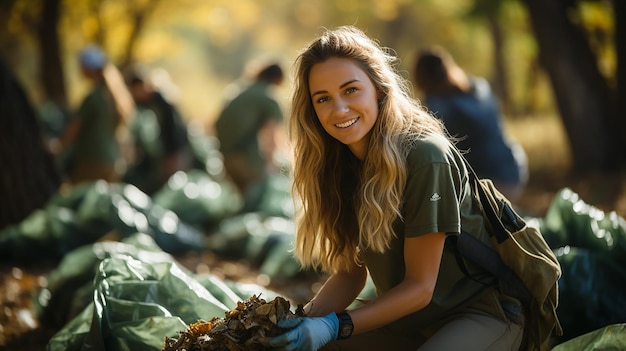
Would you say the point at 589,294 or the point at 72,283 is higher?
the point at 72,283

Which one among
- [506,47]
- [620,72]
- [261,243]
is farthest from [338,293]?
[506,47]

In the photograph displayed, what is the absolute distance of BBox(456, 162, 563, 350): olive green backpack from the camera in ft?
8.32

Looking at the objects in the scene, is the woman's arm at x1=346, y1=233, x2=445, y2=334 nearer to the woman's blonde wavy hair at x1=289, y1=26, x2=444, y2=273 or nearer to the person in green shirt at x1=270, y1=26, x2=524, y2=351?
the person in green shirt at x1=270, y1=26, x2=524, y2=351

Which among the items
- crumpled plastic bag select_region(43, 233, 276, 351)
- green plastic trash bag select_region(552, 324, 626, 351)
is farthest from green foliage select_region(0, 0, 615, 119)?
green plastic trash bag select_region(552, 324, 626, 351)

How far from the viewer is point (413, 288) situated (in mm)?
2420

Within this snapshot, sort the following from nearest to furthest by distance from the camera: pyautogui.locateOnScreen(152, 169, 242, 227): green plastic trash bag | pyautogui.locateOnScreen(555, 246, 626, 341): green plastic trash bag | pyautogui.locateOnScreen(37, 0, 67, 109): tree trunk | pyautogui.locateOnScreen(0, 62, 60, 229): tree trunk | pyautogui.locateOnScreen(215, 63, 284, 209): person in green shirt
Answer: pyautogui.locateOnScreen(555, 246, 626, 341): green plastic trash bag → pyautogui.locateOnScreen(0, 62, 60, 229): tree trunk → pyautogui.locateOnScreen(152, 169, 242, 227): green plastic trash bag → pyautogui.locateOnScreen(215, 63, 284, 209): person in green shirt → pyautogui.locateOnScreen(37, 0, 67, 109): tree trunk

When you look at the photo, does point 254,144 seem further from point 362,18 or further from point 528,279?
point 362,18

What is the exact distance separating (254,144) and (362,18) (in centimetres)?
1895

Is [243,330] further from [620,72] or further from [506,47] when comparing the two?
[506,47]

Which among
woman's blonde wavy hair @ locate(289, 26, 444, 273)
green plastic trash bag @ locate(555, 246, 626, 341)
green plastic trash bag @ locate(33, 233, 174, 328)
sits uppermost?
woman's blonde wavy hair @ locate(289, 26, 444, 273)

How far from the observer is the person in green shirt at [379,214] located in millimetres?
2418

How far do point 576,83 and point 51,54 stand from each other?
10.9m

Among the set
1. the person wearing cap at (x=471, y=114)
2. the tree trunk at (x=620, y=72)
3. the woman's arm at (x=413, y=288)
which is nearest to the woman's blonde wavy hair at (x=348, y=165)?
the woman's arm at (x=413, y=288)

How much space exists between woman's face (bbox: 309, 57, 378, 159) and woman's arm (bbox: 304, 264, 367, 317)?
A: 54cm
